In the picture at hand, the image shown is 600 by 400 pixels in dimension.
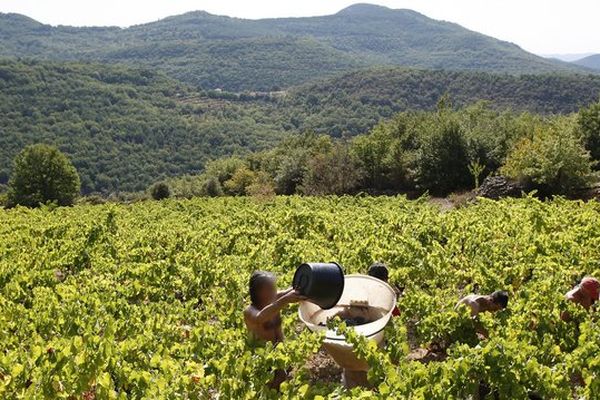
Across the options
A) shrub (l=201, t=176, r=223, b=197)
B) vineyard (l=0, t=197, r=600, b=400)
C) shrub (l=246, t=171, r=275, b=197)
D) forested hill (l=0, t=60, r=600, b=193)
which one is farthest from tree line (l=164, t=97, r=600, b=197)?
forested hill (l=0, t=60, r=600, b=193)

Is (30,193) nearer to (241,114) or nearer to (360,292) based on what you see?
(360,292)

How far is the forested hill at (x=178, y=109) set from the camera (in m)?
100

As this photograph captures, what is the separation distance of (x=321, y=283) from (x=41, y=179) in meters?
45.5

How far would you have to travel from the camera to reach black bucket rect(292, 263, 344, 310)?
4.32 meters

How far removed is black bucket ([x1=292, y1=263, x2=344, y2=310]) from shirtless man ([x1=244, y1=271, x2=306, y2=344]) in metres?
0.19

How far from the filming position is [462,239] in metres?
9.62

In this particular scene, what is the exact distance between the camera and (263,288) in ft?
15.8

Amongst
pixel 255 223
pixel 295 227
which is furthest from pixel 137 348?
pixel 255 223

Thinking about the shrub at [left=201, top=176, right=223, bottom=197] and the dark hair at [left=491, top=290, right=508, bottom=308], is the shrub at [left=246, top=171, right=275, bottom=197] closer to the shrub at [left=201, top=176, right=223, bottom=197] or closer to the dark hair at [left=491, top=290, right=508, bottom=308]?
the shrub at [left=201, top=176, right=223, bottom=197]

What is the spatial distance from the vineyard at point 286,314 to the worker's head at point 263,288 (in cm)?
41

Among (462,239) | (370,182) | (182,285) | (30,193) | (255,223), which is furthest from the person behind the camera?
(30,193)

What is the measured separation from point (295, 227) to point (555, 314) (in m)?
7.52

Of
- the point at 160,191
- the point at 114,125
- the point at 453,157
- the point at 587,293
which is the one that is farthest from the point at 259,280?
the point at 114,125

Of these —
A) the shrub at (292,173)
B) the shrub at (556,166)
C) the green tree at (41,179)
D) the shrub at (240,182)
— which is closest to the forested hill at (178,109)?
the green tree at (41,179)
